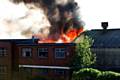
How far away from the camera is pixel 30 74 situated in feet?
189

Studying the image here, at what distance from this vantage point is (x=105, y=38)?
5794 cm

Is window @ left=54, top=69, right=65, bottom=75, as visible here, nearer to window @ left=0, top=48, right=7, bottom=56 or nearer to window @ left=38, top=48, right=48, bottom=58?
window @ left=38, top=48, right=48, bottom=58

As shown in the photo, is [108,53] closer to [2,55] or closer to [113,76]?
[113,76]

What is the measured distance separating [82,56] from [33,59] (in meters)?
7.58

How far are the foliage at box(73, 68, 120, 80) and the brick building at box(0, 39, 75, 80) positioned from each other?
552 cm

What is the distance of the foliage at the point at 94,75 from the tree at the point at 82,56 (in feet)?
12.7

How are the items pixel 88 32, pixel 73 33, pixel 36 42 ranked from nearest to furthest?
pixel 36 42
pixel 88 32
pixel 73 33

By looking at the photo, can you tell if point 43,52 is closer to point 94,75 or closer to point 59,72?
point 59,72

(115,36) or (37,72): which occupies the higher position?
(115,36)

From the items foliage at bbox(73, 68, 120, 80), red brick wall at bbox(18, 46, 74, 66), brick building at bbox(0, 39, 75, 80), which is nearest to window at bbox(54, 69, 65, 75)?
brick building at bbox(0, 39, 75, 80)

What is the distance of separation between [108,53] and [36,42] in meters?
10.3

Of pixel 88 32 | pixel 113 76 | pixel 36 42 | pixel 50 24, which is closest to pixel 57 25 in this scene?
pixel 50 24

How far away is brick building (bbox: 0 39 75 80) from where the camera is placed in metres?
55.3

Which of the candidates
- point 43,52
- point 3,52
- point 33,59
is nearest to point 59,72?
point 43,52
